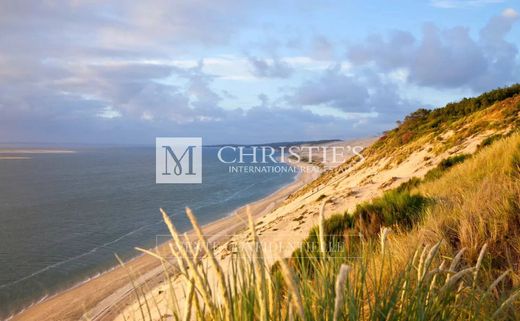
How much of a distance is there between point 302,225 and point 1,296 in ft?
51.5

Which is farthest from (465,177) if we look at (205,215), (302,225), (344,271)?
(205,215)

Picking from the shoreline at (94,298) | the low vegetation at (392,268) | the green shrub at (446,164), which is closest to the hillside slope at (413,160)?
the green shrub at (446,164)

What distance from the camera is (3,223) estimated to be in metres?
35.5

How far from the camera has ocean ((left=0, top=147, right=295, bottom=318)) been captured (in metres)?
21.7

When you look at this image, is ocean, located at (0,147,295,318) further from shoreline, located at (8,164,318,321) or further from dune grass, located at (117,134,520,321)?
dune grass, located at (117,134,520,321)

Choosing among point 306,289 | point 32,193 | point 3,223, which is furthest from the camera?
point 32,193

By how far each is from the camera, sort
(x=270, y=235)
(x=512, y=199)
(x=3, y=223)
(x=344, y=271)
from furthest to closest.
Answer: (x=3, y=223) < (x=270, y=235) < (x=512, y=199) < (x=344, y=271)

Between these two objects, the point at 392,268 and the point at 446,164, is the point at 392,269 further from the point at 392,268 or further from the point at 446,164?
the point at 446,164

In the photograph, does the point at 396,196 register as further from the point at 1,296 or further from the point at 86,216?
the point at 86,216

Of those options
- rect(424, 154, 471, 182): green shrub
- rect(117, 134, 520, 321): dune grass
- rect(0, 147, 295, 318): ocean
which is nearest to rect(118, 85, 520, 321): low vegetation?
rect(117, 134, 520, 321): dune grass

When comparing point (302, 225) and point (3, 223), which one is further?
point (3, 223)

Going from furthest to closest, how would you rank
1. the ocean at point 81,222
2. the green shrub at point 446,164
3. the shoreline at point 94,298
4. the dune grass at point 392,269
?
the ocean at point 81,222 → the shoreline at point 94,298 → the green shrub at point 446,164 → the dune grass at point 392,269

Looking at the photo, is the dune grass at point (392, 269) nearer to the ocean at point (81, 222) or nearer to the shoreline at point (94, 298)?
the ocean at point (81, 222)

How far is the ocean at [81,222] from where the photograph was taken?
2167cm
